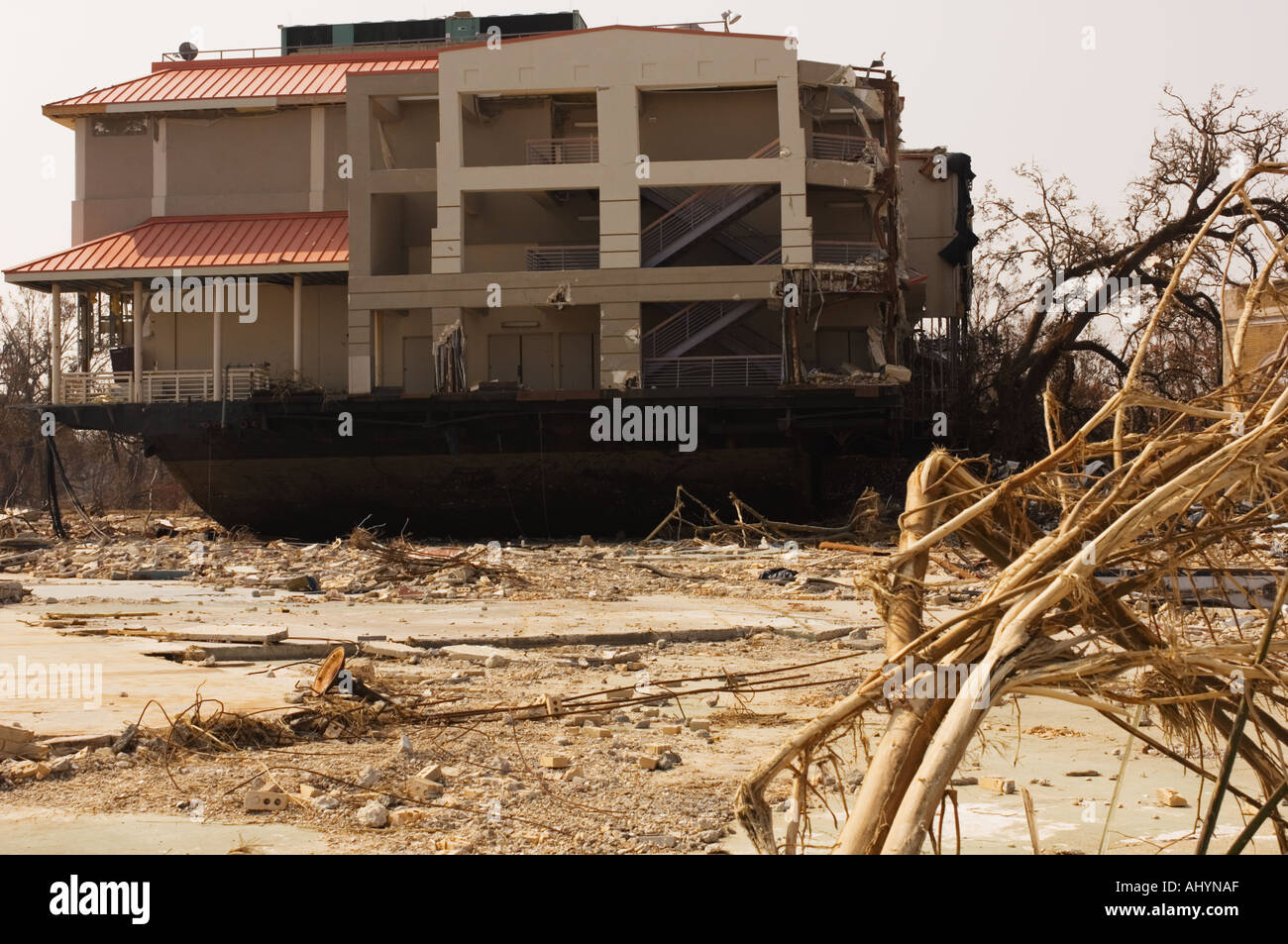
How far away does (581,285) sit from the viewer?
33.3 meters

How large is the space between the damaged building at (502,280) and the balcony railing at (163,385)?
0.13m

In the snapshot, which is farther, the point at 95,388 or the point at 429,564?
the point at 95,388

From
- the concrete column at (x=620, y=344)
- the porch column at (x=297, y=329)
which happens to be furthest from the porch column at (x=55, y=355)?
the concrete column at (x=620, y=344)

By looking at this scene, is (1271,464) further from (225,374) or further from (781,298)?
(225,374)

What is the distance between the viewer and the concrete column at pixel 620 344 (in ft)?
108

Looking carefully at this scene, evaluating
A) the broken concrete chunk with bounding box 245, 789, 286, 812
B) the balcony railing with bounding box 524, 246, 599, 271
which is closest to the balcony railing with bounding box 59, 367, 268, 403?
the balcony railing with bounding box 524, 246, 599, 271

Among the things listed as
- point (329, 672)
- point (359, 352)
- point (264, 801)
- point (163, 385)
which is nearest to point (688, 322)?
point (359, 352)

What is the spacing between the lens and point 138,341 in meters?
35.8

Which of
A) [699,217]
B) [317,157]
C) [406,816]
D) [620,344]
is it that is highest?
[317,157]

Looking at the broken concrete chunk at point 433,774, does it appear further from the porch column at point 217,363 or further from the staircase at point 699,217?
the porch column at point 217,363

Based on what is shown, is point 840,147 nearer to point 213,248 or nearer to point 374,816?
A: point 213,248

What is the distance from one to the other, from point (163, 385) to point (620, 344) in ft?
42.9

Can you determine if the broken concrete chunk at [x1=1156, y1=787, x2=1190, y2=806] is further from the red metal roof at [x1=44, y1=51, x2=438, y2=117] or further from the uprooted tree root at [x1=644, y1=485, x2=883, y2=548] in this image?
the red metal roof at [x1=44, y1=51, x2=438, y2=117]
